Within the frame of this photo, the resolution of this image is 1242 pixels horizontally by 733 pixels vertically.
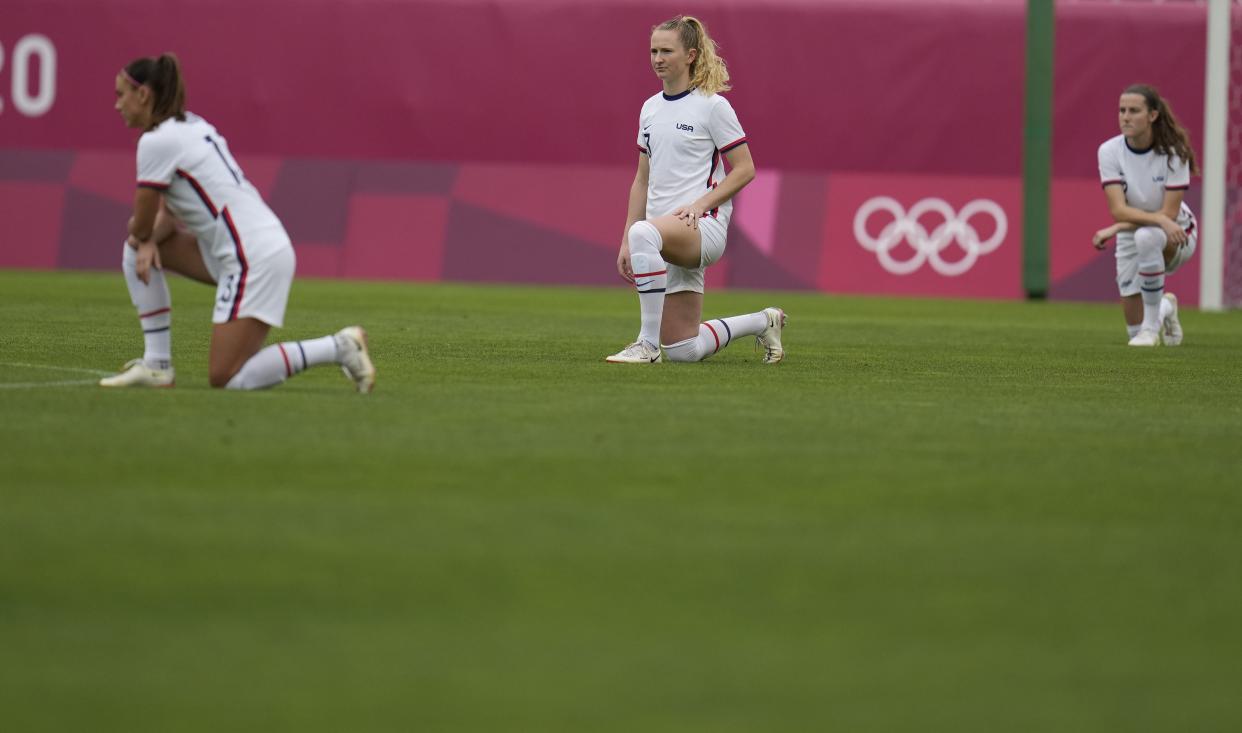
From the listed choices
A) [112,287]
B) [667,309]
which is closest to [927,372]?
[667,309]

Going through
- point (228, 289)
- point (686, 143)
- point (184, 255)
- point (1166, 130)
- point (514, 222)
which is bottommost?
point (228, 289)

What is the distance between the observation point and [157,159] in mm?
7328

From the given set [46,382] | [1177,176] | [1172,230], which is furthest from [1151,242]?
[46,382]

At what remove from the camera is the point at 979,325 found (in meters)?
14.6

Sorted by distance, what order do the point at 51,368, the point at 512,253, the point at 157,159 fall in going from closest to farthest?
1. the point at 157,159
2. the point at 51,368
3. the point at 512,253

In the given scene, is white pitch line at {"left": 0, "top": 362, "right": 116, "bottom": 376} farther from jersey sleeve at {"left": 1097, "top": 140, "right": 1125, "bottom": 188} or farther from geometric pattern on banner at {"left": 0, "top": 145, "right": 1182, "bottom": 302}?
geometric pattern on banner at {"left": 0, "top": 145, "right": 1182, "bottom": 302}

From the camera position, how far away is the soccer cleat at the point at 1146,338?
492 inches

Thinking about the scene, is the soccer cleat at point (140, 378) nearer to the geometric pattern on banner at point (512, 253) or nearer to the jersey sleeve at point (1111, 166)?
the jersey sleeve at point (1111, 166)

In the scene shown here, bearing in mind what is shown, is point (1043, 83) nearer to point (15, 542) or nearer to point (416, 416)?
point (416, 416)

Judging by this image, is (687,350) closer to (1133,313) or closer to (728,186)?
(728,186)

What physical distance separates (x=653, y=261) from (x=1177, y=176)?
14.7 ft

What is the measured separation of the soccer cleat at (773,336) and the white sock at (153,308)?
3.48 meters

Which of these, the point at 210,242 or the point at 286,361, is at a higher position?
the point at 210,242

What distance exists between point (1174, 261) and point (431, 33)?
9.59 metres
